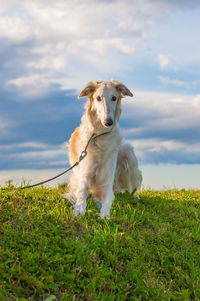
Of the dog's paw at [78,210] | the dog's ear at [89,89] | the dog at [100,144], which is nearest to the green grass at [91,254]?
the dog's paw at [78,210]

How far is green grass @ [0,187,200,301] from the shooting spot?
407 cm

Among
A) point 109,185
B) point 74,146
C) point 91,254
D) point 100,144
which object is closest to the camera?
point 91,254

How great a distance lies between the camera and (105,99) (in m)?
6.13

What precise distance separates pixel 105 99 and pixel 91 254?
2807 millimetres

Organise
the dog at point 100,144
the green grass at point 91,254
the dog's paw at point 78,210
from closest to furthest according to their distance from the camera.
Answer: the green grass at point 91,254
the dog's paw at point 78,210
the dog at point 100,144

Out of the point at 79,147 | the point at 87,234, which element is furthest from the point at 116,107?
the point at 87,234

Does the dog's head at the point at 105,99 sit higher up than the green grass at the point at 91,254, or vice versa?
the dog's head at the point at 105,99

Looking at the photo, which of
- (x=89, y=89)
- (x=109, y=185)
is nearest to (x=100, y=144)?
(x=109, y=185)

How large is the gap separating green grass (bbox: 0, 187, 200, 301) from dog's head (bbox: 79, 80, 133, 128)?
172cm

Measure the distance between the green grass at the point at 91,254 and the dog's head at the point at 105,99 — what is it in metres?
1.72

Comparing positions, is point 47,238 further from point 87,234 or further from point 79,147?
point 79,147

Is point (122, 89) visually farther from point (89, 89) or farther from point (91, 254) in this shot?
point (91, 254)

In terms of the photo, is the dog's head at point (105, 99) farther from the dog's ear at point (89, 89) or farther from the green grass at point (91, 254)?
the green grass at point (91, 254)

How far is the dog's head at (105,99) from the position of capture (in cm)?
606
